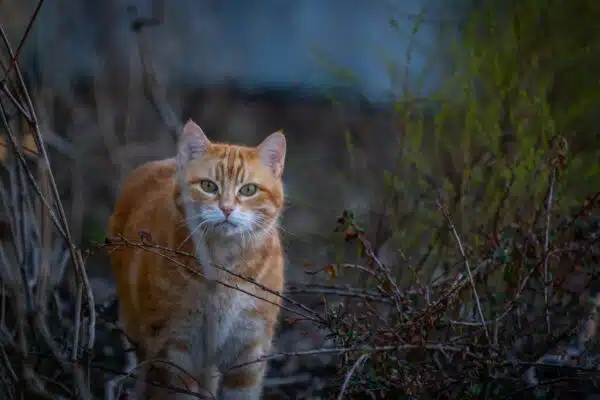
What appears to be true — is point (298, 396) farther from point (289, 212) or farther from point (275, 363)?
point (289, 212)

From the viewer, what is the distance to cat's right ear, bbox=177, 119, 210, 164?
3.02 metres

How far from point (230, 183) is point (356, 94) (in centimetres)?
148

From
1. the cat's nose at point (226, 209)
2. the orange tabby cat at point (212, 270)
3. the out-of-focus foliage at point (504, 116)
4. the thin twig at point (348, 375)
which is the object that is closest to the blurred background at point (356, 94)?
the out-of-focus foliage at point (504, 116)

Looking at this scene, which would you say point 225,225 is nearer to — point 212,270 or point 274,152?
point 212,270

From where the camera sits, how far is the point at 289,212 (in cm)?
563

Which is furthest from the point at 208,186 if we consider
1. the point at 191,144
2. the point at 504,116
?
the point at 504,116

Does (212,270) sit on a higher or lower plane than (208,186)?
lower

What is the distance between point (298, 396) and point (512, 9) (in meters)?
1.88

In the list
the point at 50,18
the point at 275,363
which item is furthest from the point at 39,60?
the point at 275,363

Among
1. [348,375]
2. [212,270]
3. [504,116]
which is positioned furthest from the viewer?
[504,116]

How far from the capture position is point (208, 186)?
299 centimetres

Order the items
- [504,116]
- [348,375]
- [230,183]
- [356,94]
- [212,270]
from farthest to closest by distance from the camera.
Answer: [356,94]
[504,116]
[230,183]
[212,270]
[348,375]

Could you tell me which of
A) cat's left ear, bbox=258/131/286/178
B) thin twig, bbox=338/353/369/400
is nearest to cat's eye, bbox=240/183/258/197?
cat's left ear, bbox=258/131/286/178

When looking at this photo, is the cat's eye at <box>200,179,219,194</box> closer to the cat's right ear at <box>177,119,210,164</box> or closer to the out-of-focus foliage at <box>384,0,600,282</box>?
the cat's right ear at <box>177,119,210,164</box>
